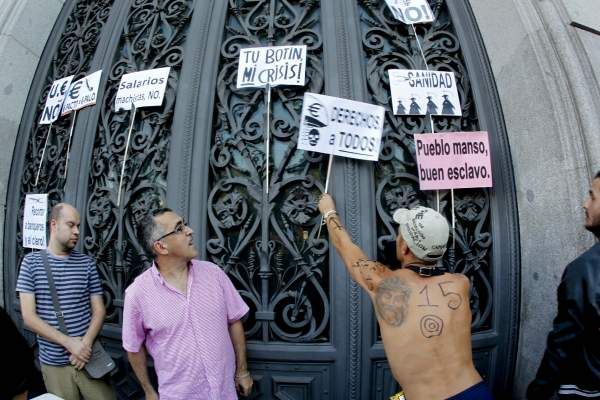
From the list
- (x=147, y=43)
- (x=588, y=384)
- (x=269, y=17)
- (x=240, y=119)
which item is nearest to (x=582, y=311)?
(x=588, y=384)

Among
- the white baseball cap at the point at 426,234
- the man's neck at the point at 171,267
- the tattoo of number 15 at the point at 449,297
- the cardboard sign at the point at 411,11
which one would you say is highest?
the cardboard sign at the point at 411,11

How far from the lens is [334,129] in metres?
3.42

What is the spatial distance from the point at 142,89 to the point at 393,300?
109 inches

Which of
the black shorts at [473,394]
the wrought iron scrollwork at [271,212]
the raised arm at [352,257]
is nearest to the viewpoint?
the black shorts at [473,394]

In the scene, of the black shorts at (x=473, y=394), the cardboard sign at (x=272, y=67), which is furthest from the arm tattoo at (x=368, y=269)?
the cardboard sign at (x=272, y=67)

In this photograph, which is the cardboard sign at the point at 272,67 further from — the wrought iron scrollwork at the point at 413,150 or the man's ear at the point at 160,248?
the man's ear at the point at 160,248

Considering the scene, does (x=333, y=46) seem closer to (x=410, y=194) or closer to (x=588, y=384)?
(x=410, y=194)

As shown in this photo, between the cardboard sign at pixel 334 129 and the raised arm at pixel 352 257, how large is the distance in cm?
42

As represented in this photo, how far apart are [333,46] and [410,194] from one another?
52.9 inches

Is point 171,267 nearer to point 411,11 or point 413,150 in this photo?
point 413,150

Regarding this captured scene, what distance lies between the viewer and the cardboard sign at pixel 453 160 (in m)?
3.50

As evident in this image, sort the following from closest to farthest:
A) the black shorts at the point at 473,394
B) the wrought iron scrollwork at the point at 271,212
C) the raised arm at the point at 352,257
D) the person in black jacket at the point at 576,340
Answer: the person in black jacket at the point at 576,340 < the black shorts at the point at 473,394 < the raised arm at the point at 352,257 < the wrought iron scrollwork at the point at 271,212

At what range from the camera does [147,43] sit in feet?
13.2

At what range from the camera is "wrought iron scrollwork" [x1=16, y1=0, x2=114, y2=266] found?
173 inches
